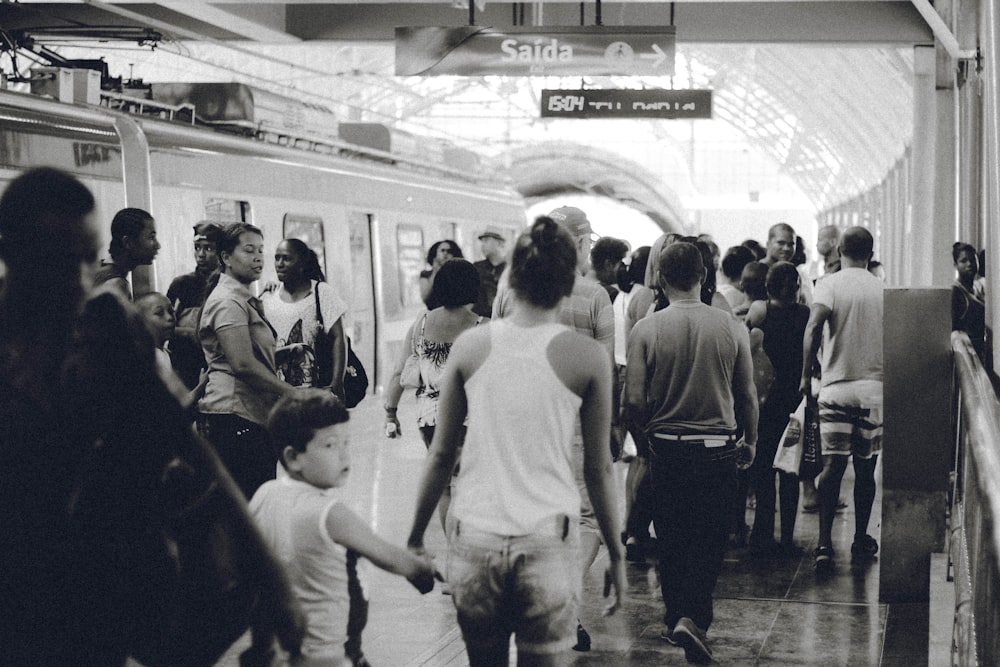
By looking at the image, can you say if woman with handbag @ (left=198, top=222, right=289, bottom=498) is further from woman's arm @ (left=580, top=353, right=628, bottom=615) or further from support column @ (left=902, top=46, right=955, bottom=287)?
support column @ (left=902, top=46, right=955, bottom=287)

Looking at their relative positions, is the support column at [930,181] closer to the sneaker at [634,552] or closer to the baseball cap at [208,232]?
the sneaker at [634,552]

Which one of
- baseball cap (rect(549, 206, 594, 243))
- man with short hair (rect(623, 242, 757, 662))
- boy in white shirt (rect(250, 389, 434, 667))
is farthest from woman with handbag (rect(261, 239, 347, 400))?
boy in white shirt (rect(250, 389, 434, 667))

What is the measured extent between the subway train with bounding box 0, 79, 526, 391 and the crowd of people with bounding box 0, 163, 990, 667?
2.26 metres

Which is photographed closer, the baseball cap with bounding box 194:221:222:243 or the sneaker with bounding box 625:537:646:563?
the baseball cap with bounding box 194:221:222:243

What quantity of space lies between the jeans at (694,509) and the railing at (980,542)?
1324mm

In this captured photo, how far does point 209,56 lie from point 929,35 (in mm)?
23213

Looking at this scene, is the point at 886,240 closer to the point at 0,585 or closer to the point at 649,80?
the point at 649,80

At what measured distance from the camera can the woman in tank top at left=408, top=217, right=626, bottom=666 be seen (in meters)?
4.09

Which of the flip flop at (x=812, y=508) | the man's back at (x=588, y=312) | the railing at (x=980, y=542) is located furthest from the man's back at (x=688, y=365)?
the flip flop at (x=812, y=508)

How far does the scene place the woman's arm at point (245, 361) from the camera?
6.58 m

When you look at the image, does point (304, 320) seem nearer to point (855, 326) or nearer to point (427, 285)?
point (855, 326)

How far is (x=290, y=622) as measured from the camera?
3.23 meters

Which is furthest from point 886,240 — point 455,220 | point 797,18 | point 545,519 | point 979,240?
point 545,519

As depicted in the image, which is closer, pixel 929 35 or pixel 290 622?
pixel 290 622
